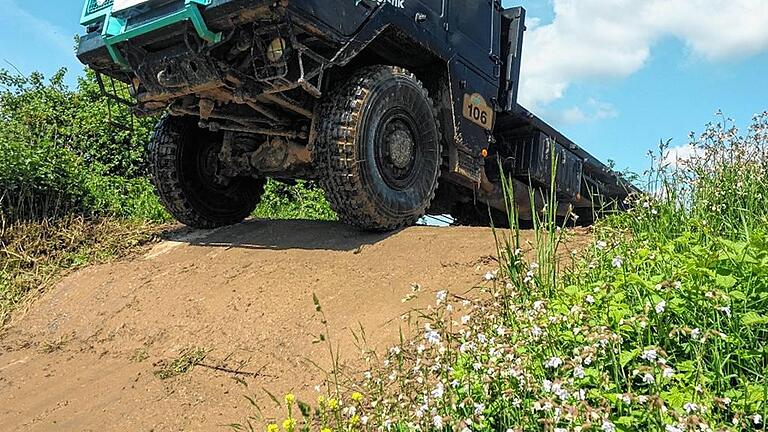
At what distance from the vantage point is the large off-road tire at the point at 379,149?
15.4ft

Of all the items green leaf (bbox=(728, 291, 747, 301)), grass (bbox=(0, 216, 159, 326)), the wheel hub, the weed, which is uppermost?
the wheel hub

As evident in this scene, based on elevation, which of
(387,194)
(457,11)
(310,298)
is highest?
(457,11)

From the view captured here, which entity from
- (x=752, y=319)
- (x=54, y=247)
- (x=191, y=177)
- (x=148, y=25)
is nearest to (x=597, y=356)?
(x=752, y=319)

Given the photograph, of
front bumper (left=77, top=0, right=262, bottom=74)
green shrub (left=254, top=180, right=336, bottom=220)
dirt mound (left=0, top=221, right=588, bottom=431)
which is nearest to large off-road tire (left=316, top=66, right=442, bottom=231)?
dirt mound (left=0, top=221, right=588, bottom=431)

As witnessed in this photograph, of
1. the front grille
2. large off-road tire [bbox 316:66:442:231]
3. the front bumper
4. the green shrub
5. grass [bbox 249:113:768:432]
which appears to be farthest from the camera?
the green shrub

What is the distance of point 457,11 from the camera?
5879 millimetres

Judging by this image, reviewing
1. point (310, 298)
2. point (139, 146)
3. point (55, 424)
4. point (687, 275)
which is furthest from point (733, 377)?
point (139, 146)

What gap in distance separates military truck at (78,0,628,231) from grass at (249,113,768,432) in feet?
3.32

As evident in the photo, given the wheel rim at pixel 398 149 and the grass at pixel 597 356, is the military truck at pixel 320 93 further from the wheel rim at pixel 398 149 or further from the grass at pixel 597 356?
the grass at pixel 597 356

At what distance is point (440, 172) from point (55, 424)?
343 cm

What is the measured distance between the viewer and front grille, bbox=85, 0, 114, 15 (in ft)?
15.8

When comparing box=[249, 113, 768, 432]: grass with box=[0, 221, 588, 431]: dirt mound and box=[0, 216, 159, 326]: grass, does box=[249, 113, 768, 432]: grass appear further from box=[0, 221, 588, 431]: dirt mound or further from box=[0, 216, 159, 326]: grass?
box=[0, 216, 159, 326]: grass

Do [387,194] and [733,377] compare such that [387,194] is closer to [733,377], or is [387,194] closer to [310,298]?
[310,298]

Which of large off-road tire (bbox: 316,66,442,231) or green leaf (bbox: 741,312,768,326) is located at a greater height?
large off-road tire (bbox: 316,66,442,231)
